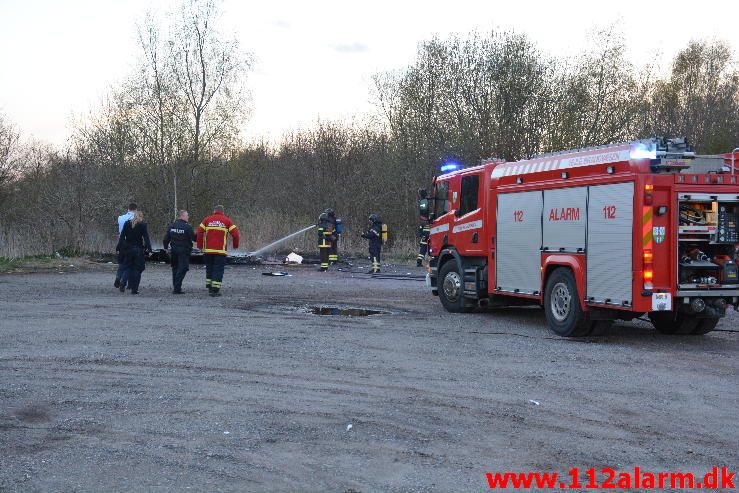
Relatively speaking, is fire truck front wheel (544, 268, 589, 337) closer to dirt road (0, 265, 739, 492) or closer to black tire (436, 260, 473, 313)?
dirt road (0, 265, 739, 492)

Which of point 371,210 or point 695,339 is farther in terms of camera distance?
point 371,210

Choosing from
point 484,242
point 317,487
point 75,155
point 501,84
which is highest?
point 501,84

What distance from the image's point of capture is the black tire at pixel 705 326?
38.2 ft

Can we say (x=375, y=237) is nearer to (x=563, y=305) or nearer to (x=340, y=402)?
(x=563, y=305)

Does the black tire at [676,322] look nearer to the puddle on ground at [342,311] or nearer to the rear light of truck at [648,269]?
the rear light of truck at [648,269]

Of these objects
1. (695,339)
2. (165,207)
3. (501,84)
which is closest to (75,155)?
(165,207)

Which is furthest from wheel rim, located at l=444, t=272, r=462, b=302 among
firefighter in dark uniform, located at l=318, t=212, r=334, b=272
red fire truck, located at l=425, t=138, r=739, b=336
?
firefighter in dark uniform, located at l=318, t=212, r=334, b=272

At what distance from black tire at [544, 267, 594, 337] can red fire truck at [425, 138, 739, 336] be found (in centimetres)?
2

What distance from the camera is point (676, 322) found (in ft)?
38.7

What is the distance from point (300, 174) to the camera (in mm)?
38125

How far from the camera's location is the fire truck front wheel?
11219mm

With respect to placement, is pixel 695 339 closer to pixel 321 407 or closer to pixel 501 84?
pixel 321 407

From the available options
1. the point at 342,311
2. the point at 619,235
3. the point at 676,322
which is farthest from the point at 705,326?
the point at 342,311

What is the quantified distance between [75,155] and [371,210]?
42.2 feet
